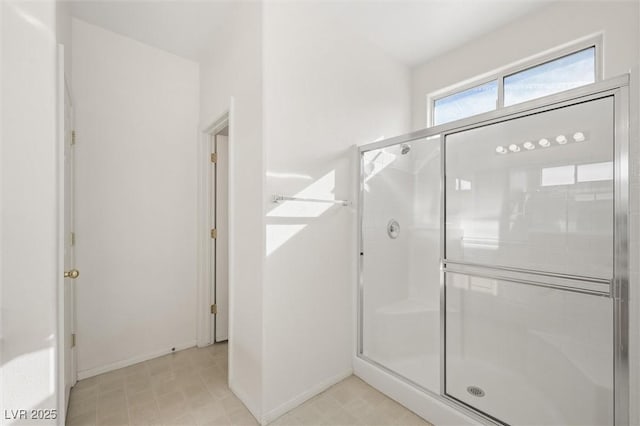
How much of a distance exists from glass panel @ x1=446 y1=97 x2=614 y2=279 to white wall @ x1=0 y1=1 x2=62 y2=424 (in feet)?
6.94

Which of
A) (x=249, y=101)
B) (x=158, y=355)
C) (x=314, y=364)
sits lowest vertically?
(x=158, y=355)

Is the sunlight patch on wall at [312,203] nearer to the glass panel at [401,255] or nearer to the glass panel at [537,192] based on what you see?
the glass panel at [401,255]

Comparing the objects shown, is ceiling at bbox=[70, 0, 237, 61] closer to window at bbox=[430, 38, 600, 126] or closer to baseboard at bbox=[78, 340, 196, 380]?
window at bbox=[430, 38, 600, 126]

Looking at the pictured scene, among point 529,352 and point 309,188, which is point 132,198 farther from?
point 529,352

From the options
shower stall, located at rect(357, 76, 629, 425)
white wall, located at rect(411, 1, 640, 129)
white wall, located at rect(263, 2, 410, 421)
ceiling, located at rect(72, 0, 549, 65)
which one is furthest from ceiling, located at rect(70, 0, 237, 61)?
white wall, located at rect(411, 1, 640, 129)

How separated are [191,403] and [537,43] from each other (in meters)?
3.55

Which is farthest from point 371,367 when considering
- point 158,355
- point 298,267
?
point 158,355

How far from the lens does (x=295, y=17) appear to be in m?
1.86

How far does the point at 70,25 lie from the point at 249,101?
1.45m

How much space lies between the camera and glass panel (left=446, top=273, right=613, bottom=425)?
1.32 meters

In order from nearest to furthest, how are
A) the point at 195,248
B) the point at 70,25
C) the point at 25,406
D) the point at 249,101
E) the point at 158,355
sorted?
the point at 25,406
the point at 249,101
the point at 70,25
the point at 158,355
the point at 195,248

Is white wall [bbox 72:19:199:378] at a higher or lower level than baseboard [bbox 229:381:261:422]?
higher

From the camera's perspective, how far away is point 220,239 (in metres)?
2.73

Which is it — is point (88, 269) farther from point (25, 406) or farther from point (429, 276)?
point (429, 276)
